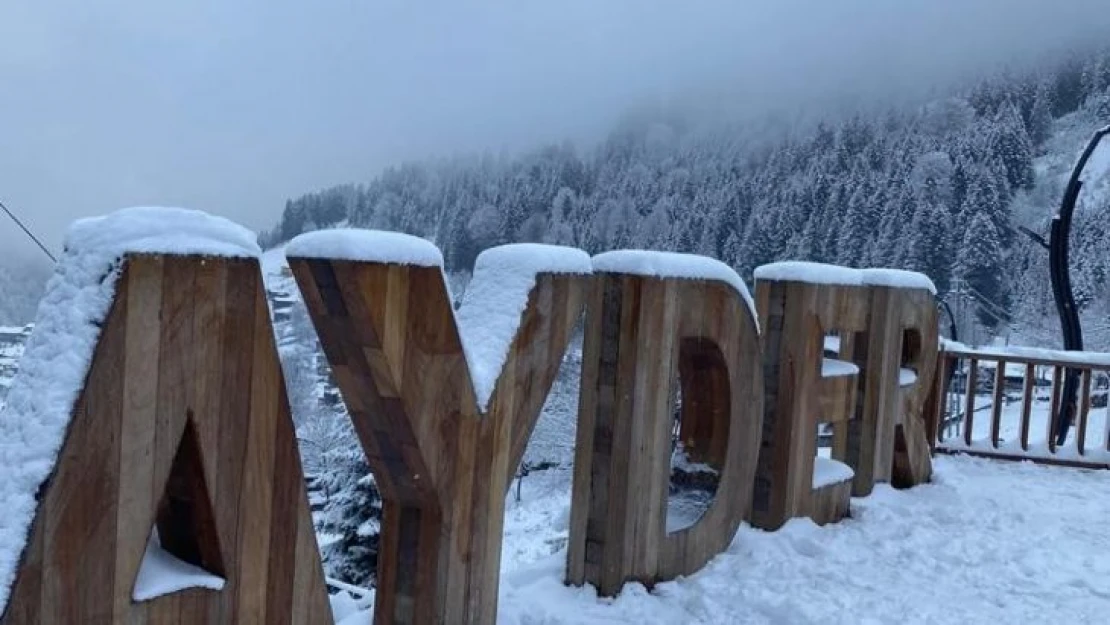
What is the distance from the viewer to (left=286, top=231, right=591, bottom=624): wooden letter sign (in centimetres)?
270

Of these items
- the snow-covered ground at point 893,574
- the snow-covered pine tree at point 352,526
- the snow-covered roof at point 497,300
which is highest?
the snow-covered roof at point 497,300

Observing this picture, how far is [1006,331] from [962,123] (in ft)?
68.5

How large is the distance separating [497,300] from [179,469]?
1.42m

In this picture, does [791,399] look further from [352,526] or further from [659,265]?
[352,526]

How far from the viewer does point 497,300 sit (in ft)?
11.4

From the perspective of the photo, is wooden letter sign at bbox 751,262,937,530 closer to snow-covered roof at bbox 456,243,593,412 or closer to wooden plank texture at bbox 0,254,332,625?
snow-covered roof at bbox 456,243,593,412

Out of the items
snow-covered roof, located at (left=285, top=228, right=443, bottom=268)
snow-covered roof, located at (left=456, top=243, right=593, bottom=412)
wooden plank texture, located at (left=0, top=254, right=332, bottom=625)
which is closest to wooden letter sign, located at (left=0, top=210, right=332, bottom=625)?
wooden plank texture, located at (left=0, top=254, right=332, bottom=625)

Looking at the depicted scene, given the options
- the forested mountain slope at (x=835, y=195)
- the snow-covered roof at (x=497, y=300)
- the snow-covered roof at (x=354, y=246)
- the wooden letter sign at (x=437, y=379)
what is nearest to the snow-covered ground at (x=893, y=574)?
the wooden letter sign at (x=437, y=379)

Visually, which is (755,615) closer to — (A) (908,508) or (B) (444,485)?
(B) (444,485)

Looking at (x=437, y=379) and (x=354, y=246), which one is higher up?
(x=354, y=246)

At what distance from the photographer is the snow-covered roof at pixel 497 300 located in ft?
10.8

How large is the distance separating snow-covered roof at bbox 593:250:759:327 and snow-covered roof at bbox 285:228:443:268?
1427 mm

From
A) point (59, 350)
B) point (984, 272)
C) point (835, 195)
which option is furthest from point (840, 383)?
point (835, 195)

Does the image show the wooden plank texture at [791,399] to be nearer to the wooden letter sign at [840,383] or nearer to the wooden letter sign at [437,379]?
the wooden letter sign at [840,383]
